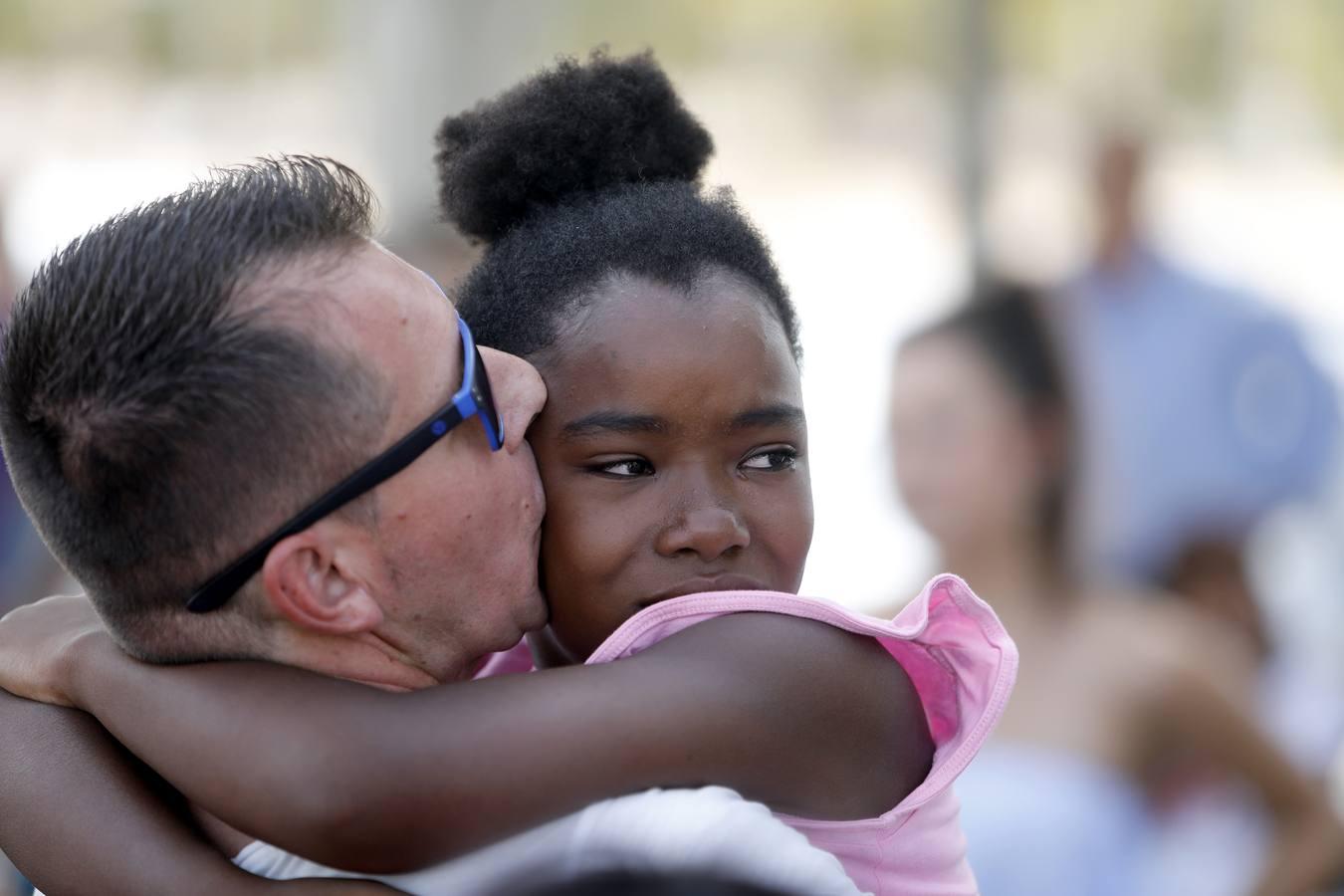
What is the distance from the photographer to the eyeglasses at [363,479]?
1.74 meters

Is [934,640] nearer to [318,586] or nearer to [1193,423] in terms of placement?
[318,586]

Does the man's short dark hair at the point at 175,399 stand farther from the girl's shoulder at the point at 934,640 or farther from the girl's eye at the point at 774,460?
the girl's eye at the point at 774,460

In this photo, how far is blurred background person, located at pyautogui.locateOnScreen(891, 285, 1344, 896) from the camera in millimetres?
4141

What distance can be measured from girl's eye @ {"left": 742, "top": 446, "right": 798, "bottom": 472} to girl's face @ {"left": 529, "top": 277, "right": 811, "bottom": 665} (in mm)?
19

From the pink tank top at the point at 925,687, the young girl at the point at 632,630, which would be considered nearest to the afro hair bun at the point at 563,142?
the young girl at the point at 632,630

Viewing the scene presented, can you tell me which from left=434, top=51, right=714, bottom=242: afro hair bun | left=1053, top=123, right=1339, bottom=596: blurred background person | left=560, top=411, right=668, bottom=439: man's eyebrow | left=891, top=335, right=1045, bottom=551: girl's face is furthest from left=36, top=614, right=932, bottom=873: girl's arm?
left=1053, top=123, right=1339, bottom=596: blurred background person

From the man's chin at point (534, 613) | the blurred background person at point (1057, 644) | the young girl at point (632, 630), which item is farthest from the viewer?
the blurred background person at point (1057, 644)

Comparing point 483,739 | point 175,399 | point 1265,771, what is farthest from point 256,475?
point 1265,771

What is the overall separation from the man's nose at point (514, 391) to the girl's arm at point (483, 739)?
0.38 meters

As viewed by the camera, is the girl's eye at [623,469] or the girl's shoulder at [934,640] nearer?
the girl's shoulder at [934,640]

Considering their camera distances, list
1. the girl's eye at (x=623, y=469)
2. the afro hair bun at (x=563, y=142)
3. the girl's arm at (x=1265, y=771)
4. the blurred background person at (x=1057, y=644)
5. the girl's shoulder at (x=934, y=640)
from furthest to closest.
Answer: the girl's arm at (x=1265, y=771)
the blurred background person at (x=1057, y=644)
the afro hair bun at (x=563, y=142)
the girl's eye at (x=623, y=469)
the girl's shoulder at (x=934, y=640)

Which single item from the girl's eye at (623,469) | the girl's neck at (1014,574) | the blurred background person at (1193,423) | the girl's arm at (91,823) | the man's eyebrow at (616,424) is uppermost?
the blurred background person at (1193,423)

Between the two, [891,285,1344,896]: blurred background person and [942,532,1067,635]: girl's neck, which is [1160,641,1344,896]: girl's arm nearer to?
[891,285,1344,896]: blurred background person

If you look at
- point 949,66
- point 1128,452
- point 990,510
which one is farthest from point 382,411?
point 949,66
